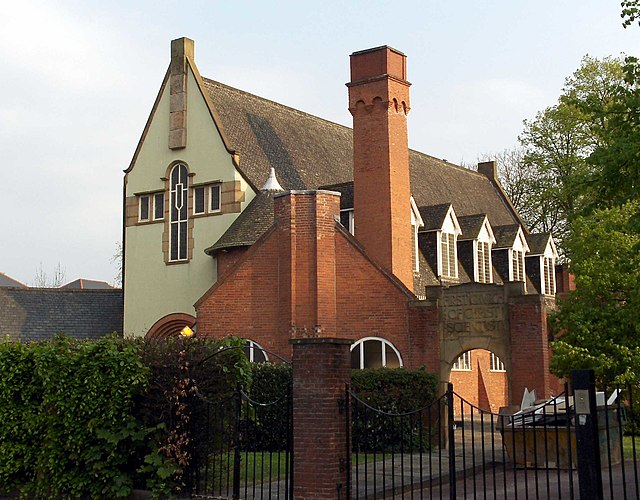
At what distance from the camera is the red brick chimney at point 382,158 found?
86.0 ft

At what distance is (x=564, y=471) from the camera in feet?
49.5

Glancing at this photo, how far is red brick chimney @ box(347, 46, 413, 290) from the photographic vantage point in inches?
1032

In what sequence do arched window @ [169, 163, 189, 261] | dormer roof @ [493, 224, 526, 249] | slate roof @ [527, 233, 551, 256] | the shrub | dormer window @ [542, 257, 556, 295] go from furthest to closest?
dormer window @ [542, 257, 556, 295], slate roof @ [527, 233, 551, 256], dormer roof @ [493, 224, 526, 249], arched window @ [169, 163, 189, 261], the shrub

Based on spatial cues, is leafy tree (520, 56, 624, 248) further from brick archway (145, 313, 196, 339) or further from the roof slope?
brick archway (145, 313, 196, 339)

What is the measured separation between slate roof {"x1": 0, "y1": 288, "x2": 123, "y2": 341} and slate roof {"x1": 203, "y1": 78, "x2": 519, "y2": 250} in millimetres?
7224

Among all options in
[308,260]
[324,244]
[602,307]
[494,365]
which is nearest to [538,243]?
[494,365]

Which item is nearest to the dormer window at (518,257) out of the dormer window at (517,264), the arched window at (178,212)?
the dormer window at (517,264)

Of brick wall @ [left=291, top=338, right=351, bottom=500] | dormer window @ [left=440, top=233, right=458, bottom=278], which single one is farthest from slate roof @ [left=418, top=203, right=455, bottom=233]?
brick wall @ [left=291, top=338, right=351, bottom=500]

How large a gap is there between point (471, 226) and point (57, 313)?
16261mm

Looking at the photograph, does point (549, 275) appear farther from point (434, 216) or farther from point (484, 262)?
point (434, 216)

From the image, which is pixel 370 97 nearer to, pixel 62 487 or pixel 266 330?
pixel 266 330

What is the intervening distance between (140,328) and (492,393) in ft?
43.8

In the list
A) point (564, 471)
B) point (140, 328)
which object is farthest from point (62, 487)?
point (140, 328)

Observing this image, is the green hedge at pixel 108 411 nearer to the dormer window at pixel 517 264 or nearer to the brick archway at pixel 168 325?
the brick archway at pixel 168 325
